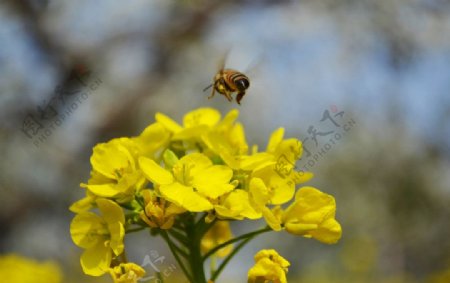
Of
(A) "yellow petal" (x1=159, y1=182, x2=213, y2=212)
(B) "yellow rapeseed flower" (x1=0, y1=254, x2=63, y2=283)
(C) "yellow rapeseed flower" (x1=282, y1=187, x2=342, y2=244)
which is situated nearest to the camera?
(A) "yellow petal" (x1=159, y1=182, x2=213, y2=212)

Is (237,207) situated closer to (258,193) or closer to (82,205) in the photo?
(258,193)

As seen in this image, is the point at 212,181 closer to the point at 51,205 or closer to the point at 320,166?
the point at 51,205

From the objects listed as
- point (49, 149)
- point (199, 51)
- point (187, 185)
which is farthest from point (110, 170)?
point (199, 51)

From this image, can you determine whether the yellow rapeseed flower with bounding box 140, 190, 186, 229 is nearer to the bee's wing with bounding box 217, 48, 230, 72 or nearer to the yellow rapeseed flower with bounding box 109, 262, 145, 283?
the yellow rapeseed flower with bounding box 109, 262, 145, 283

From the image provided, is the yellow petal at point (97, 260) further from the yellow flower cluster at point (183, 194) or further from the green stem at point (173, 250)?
the green stem at point (173, 250)

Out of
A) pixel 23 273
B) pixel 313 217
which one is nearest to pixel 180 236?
pixel 313 217

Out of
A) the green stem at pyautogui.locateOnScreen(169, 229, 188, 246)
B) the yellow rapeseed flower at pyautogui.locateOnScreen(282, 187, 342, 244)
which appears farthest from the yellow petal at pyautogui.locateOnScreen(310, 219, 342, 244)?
the green stem at pyautogui.locateOnScreen(169, 229, 188, 246)

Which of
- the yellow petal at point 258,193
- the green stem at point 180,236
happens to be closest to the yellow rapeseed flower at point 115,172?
the green stem at point 180,236
